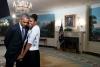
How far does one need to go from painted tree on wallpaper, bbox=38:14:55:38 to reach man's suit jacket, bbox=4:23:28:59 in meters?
9.52

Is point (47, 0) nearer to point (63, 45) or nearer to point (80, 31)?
point (80, 31)

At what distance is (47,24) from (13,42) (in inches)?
394

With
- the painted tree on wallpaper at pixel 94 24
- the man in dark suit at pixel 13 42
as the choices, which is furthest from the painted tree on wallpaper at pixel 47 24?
the man in dark suit at pixel 13 42

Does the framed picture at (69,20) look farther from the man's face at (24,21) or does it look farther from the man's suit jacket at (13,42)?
the man's suit jacket at (13,42)

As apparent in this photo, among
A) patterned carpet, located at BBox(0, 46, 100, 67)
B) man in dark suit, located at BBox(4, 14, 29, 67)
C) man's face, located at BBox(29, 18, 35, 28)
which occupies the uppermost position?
man's face, located at BBox(29, 18, 35, 28)

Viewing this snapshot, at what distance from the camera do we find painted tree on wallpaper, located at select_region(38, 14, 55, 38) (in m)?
12.5

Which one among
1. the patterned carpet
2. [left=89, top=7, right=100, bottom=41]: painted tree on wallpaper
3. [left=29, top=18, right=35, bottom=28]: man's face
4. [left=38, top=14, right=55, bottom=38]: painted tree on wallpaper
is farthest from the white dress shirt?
[left=38, top=14, right=55, bottom=38]: painted tree on wallpaper

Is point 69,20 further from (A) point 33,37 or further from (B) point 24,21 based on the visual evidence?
(B) point 24,21

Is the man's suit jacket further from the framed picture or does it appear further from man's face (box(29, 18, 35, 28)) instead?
the framed picture

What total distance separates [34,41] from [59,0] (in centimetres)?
528

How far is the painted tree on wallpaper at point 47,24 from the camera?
1254cm

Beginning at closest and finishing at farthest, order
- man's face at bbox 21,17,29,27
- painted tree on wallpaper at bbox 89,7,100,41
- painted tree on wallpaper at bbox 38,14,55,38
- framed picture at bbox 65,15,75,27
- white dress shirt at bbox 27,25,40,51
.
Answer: man's face at bbox 21,17,29,27
white dress shirt at bbox 27,25,40,51
painted tree on wallpaper at bbox 89,7,100,41
framed picture at bbox 65,15,75,27
painted tree on wallpaper at bbox 38,14,55,38

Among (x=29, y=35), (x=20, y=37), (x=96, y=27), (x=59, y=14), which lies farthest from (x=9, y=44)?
(x=59, y=14)

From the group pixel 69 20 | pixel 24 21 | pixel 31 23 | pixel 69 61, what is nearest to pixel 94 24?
pixel 69 20
